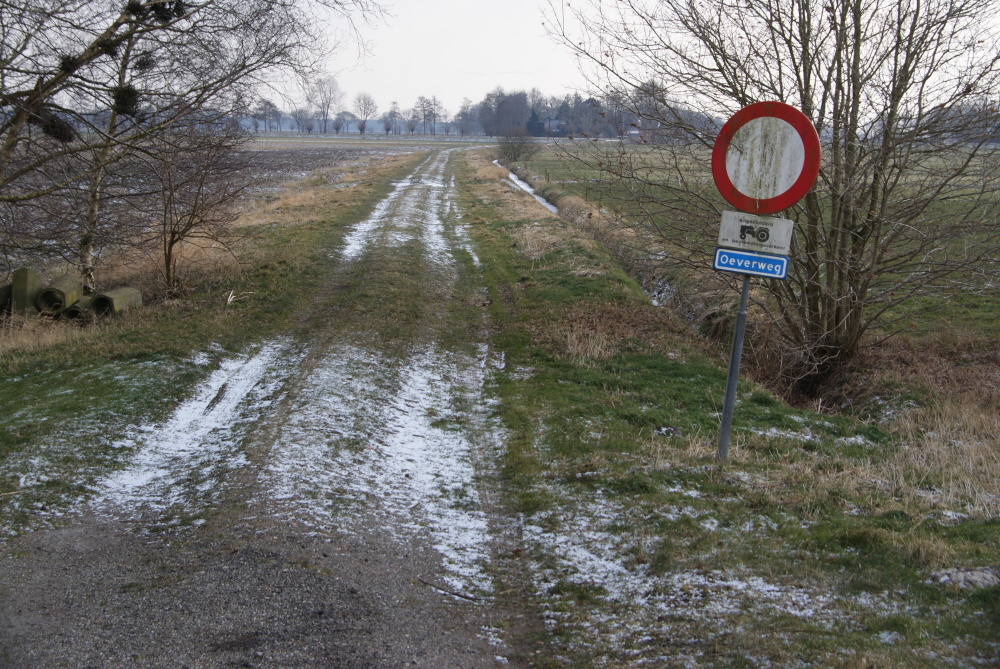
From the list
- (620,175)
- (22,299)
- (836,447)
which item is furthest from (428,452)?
(22,299)

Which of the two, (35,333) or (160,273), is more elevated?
(160,273)

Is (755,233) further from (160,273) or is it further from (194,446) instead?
(160,273)

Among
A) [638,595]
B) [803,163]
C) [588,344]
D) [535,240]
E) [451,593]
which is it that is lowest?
[451,593]

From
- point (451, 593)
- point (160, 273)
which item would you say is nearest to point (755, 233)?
point (451, 593)

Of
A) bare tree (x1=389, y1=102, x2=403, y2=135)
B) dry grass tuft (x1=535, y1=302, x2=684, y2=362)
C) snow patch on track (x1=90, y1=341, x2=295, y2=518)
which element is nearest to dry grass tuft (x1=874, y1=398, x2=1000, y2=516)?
dry grass tuft (x1=535, y1=302, x2=684, y2=362)

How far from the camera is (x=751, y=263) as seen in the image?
4.86 m

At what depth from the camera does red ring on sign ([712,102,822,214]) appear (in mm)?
4715

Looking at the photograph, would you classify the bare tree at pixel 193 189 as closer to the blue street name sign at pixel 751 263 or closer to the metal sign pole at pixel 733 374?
the blue street name sign at pixel 751 263

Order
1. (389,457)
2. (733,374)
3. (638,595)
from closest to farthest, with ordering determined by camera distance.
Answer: (638,595) → (733,374) → (389,457)

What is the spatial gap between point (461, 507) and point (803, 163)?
354 centimetres

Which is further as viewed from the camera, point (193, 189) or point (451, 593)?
point (193, 189)

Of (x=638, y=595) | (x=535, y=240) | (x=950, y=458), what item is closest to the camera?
(x=638, y=595)

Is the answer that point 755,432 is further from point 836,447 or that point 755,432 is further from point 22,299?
point 22,299

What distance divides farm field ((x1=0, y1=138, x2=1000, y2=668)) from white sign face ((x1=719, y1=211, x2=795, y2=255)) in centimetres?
176
